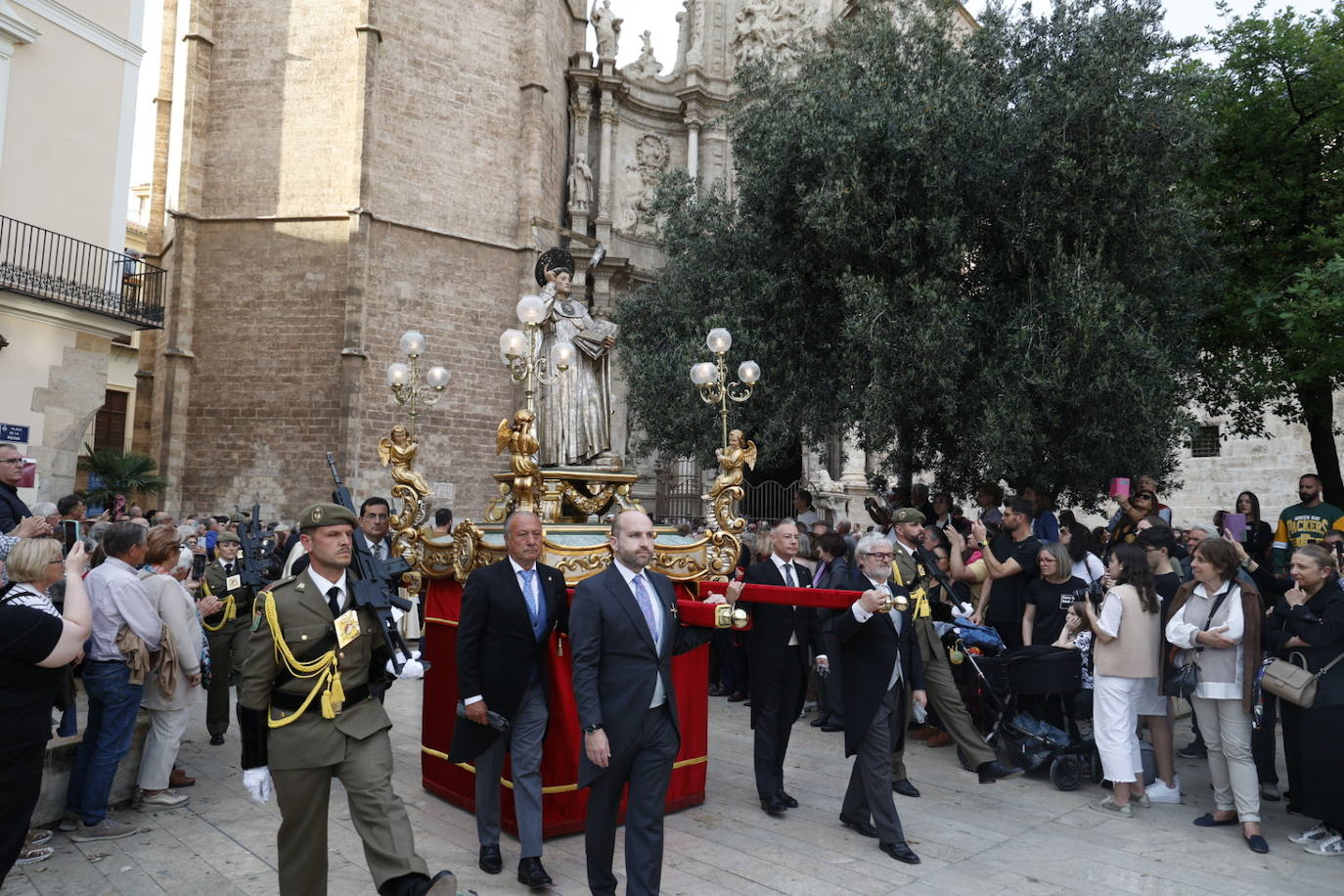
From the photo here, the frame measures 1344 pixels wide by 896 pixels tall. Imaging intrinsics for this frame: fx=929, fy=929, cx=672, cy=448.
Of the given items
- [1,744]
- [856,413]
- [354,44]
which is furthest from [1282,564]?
[354,44]

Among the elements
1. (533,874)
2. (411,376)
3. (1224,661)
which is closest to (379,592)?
(533,874)

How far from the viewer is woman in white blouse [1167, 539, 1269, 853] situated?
5660 millimetres

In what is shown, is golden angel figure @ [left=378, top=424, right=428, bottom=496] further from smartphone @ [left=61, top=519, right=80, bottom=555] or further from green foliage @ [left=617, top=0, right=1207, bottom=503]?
green foliage @ [left=617, top=0, right=1207, bottom=503]

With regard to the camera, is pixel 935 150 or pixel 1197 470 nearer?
pixel 935 150

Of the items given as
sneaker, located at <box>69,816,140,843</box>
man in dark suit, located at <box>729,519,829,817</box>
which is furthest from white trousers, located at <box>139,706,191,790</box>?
man in dark suit, located at <box>729,519,829,817</box>

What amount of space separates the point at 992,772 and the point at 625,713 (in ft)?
13.2

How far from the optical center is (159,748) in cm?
591

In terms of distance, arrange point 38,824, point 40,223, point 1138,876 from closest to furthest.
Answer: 1. point 1138,876
2. point 38,824
3. point 40,223

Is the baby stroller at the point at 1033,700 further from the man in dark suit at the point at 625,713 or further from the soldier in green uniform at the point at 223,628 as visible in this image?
the soldier in green uniform at the point at 223,628

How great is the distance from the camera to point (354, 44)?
21.5 meters

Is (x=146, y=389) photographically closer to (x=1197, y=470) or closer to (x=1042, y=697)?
(x=1042, y=697)

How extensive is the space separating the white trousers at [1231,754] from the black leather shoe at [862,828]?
7.21 ft

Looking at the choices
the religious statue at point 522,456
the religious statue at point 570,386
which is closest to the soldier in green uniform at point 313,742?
the religious statue at point 522,456

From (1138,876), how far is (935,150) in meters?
8.37
